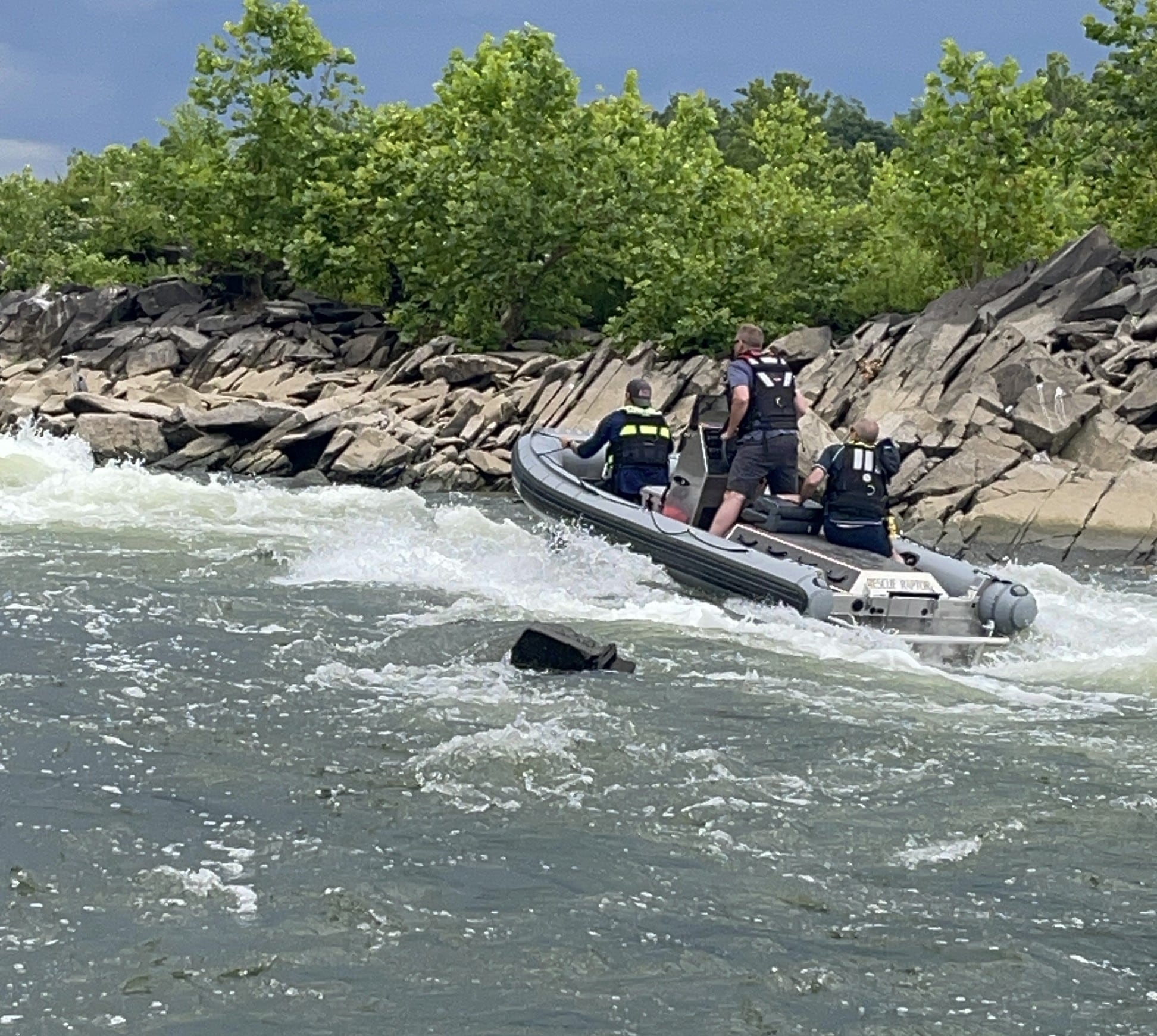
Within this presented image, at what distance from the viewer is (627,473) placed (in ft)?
46.4

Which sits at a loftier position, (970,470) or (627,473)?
(970,470)

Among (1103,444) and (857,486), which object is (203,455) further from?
(857,486)

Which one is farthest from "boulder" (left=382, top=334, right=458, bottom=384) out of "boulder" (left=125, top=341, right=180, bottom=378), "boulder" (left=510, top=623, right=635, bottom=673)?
"boulder" (left=510, top=623, right=635, bottom=673)

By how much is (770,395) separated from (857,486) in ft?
3.61

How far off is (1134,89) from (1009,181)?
3.43m

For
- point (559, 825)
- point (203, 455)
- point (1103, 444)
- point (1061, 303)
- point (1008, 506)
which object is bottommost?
point (203, 455)

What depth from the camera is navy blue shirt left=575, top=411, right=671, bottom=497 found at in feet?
46.3

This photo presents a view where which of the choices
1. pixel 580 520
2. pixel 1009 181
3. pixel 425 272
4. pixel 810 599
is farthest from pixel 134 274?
pixel 810 599

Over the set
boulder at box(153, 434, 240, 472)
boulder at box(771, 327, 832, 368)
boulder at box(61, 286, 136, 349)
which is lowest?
boulder at box(153, 434, 240, 472)

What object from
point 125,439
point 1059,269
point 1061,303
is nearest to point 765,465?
point 1061,303

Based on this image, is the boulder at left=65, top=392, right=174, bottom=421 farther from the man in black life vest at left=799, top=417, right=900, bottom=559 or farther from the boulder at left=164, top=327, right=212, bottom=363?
the man in black life vest at left=799, top=417, right=900, bottom=559

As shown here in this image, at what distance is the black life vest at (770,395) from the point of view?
12320 mm

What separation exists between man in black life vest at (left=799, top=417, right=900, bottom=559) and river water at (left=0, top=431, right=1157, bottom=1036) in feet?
3.90

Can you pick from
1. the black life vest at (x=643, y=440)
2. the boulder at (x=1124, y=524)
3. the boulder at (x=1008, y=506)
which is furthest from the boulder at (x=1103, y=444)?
the black life vest at (x=643, y=440)
